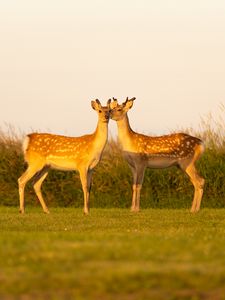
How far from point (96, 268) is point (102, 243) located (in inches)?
63.1

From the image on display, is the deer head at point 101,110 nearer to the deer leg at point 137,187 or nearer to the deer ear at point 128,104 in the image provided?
the deer ear at point 128,104

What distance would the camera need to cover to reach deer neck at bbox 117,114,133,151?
23.4m

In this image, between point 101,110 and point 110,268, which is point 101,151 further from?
point 110,268

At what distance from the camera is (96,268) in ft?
29.0

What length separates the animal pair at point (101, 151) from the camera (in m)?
22.4

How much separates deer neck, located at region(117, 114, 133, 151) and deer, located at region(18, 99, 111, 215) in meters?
0.62

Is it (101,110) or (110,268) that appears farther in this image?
(101,110)

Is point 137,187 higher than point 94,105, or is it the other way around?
point 94,105

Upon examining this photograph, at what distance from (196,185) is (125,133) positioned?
208cm

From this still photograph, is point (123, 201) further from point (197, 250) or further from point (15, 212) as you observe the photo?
point (197, 250)

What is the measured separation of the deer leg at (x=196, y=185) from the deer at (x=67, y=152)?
2254mm

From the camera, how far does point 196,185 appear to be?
2303 centimetres

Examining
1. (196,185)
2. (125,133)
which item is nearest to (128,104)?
(125,133)

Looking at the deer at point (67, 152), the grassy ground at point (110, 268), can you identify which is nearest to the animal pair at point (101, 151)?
the deer at point (67, 152)
